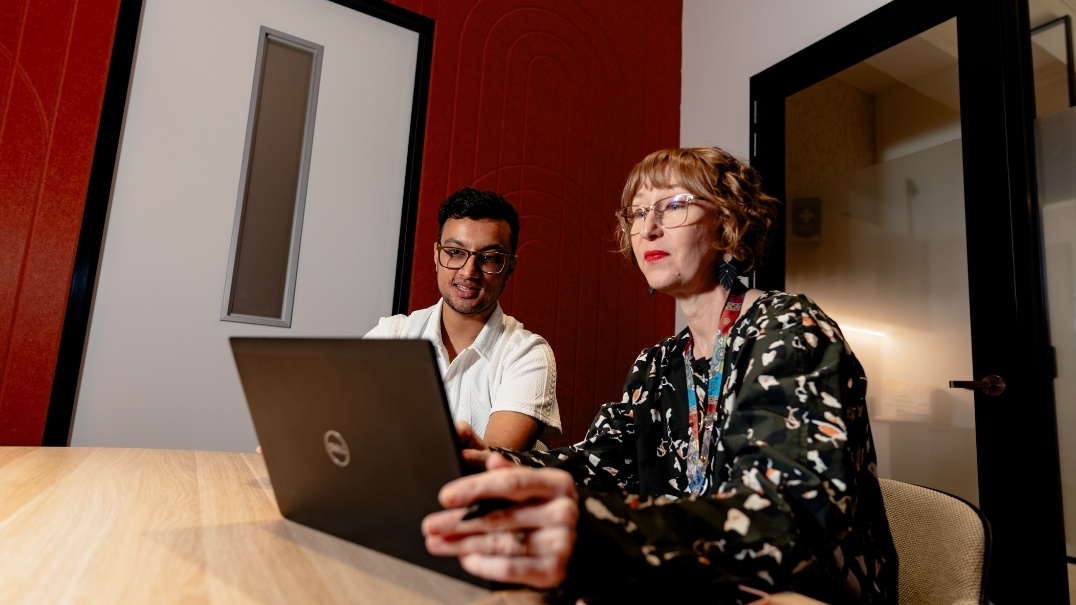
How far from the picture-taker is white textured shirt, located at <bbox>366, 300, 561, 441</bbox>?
168 centimetres

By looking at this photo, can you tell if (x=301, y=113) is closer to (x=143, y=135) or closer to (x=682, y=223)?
(x=143, y=135)

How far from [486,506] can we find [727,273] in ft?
2.57

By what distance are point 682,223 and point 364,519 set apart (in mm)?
774

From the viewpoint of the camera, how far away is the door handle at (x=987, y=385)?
72.7 inches

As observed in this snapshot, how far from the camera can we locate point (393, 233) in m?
2.45

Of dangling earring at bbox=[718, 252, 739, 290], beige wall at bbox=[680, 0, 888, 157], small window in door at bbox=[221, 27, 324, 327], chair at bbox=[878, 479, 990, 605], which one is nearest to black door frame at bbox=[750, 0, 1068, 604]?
beige wall at bbox=[680, 0, 888, 157]

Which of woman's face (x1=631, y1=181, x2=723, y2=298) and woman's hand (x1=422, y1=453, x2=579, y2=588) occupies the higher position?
woman's face (x1=631, y1=181, x2=723, y2=298)

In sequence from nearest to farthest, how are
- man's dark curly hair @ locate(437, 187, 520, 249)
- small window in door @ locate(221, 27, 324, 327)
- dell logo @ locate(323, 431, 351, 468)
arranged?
1. dell logo @ locate(323, 431, 351, 468)
2. man's dark curly hair @ locate(437, 187, 520, 249)
3. small window in door @ locate(221, 27, 324, 327)

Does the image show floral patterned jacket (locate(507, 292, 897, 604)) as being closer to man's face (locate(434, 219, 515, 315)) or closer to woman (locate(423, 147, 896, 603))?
woman (locate(423, 147, 896, 603))

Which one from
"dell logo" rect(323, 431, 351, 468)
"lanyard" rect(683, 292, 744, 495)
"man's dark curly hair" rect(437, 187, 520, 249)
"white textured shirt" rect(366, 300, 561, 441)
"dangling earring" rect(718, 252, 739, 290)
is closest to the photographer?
"dell logo" rect(323, 431, 351, 468)

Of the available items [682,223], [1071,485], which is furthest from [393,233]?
[1071,485]

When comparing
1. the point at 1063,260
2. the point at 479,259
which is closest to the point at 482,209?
the point at 479,259

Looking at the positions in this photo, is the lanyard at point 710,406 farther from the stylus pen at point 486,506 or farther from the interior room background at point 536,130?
the interior room background at point 536,130

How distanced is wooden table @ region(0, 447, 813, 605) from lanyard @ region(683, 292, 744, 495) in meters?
0.44
